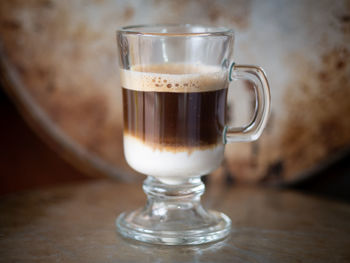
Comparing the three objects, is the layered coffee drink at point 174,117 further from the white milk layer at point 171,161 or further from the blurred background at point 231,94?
the blurred background at point 231,94

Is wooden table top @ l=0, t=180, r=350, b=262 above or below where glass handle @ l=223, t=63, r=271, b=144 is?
below

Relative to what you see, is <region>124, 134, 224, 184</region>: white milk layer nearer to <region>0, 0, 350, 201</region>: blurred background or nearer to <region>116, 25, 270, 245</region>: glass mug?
<region>116, 25, 270, 245</region>: glass mug

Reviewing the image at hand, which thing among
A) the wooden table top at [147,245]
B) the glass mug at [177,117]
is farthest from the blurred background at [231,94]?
the glass mug at [177,117]

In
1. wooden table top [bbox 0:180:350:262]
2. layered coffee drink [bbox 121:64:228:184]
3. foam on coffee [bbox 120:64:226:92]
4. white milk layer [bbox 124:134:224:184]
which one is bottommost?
wooden table top [bbox 0:180:350:262]

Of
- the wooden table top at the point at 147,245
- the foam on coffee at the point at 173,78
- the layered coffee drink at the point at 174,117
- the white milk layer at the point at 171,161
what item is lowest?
the wooden table top at the point at 147,245

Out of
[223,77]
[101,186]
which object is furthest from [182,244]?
[101,186]

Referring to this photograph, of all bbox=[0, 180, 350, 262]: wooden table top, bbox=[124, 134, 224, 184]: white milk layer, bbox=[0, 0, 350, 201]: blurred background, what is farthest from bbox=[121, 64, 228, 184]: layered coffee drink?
bbox=[0, 0, 350, 201]: blurred background

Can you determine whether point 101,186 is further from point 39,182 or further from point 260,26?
point 260,26
